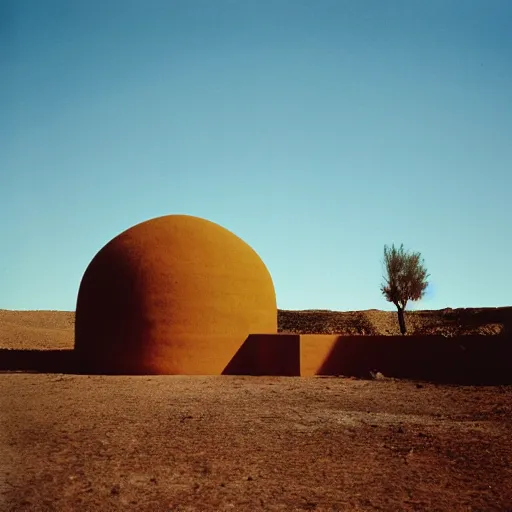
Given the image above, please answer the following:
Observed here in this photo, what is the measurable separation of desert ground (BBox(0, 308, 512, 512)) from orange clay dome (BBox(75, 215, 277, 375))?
254 cm

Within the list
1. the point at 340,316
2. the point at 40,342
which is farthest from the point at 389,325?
the point at 40,342

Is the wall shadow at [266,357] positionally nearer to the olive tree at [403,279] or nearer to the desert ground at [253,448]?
the desert ground at [253,448]

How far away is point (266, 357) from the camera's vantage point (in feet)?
52.0

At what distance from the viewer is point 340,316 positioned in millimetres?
37844

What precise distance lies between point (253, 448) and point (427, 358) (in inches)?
379

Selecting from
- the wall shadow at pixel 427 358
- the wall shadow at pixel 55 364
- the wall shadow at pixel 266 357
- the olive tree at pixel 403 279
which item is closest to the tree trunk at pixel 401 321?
the olive tree at pixel 403 279

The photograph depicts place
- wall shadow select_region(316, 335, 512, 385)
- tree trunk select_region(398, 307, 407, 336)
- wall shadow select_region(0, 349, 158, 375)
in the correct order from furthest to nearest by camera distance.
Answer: tree trunk select_region(398, 307, 407, 336)
wall shadow select_region(0, 349, 158, 375)
wall shadow select_region(316, 335, 512, 385)

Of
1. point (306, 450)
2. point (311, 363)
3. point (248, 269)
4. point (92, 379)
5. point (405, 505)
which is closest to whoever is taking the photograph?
point (405, 505)

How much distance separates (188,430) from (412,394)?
5.82 m

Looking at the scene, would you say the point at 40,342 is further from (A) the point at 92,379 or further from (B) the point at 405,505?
(B) the point at 405,505

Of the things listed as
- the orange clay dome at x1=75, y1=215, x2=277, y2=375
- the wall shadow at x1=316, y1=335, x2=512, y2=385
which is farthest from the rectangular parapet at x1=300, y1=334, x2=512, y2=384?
the orange clay dome at x1=75, y1=215, x2=277, y2=375

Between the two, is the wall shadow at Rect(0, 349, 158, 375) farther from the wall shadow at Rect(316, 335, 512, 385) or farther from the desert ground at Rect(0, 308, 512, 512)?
the wall shadow at Rect(316, 335, 512, 385)

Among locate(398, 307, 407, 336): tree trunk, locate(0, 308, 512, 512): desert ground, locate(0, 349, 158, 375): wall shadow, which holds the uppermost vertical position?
locate(398, 307, 407, 336): tree trunk

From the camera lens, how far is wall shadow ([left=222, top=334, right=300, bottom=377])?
15.4m
